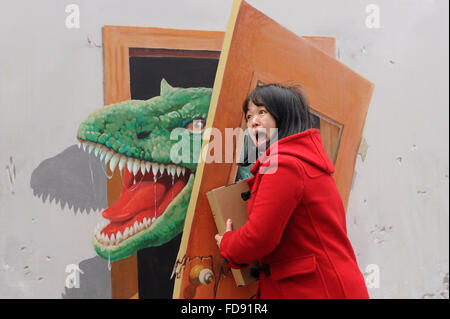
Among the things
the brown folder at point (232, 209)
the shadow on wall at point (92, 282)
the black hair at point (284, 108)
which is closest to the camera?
the black hair at point (284, 108)

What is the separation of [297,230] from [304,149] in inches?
11.2

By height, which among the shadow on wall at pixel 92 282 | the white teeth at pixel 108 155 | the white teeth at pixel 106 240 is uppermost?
the white teeth at pixel 108 155

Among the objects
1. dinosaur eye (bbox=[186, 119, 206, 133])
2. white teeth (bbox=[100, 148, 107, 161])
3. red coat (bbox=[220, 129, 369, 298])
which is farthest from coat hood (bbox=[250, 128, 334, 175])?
white teeth (bbox=[100, 148, 107, 161])

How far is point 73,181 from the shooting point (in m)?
1.85

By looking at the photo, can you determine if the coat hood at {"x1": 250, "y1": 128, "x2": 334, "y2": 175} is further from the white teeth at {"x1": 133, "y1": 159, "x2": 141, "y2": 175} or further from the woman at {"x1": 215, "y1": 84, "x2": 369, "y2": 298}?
the white teeth at {"x1": 133, "y1": 159, "x2": 141, "y2": 175}

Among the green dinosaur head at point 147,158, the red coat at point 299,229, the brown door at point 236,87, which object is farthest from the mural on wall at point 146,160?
the red coat at point 299,229

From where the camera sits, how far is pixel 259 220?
1.43m

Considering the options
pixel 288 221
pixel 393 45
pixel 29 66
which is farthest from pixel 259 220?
pixel 393 45

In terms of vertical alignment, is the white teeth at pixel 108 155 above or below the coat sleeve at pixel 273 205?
above

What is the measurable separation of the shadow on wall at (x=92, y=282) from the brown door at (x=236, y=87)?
0.31m

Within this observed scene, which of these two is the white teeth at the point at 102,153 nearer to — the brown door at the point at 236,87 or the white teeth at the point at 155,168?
the white teeth at the point at 155,168

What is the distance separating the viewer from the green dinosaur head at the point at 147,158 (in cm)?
187

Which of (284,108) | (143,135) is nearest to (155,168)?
(143,135)

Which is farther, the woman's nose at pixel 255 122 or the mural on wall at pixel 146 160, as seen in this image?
the mural on wall at pixel 146 160
